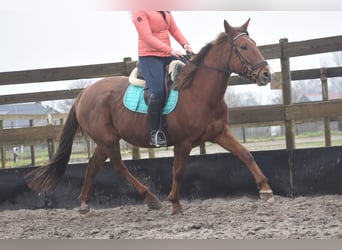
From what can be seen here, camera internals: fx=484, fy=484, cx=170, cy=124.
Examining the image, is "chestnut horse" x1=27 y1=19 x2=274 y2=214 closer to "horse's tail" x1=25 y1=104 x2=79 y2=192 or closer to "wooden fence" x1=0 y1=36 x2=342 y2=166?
"horse's tail" x1=25 y1=104 x2=79 y2=192

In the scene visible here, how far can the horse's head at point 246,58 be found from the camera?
11.7ft

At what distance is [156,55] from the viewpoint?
3951mm

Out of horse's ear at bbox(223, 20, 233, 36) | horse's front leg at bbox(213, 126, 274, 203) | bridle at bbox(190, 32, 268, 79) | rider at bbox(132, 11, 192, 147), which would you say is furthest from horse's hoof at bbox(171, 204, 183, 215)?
horse's ear at bbox(223, 20, 233, 36)

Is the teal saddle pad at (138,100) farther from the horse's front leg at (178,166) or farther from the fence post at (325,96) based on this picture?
the fence post at (325,96)

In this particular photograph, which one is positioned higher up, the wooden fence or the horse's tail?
the wooden fence

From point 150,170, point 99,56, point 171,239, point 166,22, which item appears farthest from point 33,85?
point 171,239

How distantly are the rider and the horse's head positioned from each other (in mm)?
378

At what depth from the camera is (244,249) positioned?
9.32ft

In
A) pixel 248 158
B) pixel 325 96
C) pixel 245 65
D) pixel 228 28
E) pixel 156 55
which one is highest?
pixel 228 28

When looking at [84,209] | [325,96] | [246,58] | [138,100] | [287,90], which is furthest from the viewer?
[325,96]

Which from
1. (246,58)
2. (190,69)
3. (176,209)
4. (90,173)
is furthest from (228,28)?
(90,173)

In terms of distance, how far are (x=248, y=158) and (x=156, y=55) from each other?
3.67 feet

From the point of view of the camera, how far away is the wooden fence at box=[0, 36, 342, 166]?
448 cm

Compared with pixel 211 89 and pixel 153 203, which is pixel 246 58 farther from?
pixel 153 203
